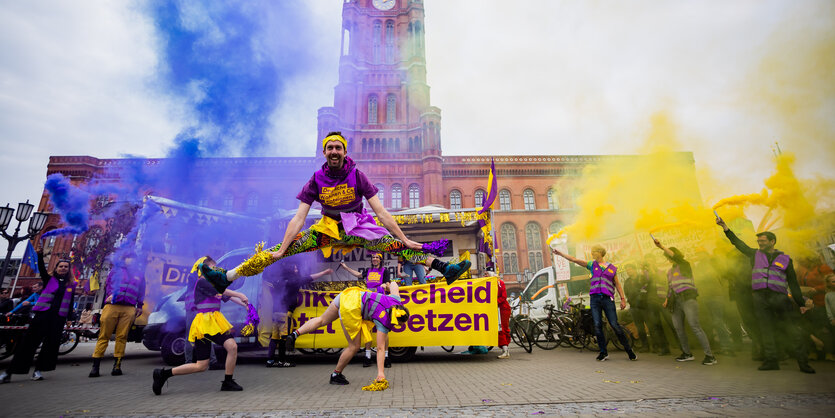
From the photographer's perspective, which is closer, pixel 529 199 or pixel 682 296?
pixel 682 296

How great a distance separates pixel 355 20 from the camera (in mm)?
42625

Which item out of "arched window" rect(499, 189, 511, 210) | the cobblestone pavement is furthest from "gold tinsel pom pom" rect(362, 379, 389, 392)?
"arched window" rect(499, 189, 511, 210)

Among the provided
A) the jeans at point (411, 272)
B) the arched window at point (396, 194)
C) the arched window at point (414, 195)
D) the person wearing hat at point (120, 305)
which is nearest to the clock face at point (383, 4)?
the arched window at point (396, 194)

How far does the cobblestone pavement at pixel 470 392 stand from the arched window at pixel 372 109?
3688cm

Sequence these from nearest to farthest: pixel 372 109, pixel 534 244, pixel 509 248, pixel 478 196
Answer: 1. pixel 509 248
2. pixel 534 244
3. pixel 478 196
4. pixel 372 109

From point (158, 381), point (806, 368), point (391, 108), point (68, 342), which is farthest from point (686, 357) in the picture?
point (391, 108)

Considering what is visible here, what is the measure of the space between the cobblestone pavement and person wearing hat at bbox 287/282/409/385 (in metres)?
0.52

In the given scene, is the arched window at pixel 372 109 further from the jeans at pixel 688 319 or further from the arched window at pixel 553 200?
the jeans at pixel 688 319

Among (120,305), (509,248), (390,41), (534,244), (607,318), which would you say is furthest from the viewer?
(390,41)

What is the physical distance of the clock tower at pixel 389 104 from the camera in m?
35.2

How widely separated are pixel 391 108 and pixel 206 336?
39.6m

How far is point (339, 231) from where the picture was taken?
395cm

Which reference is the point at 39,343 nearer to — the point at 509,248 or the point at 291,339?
the point at 291,339

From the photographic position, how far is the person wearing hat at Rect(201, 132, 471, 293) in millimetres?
3809
